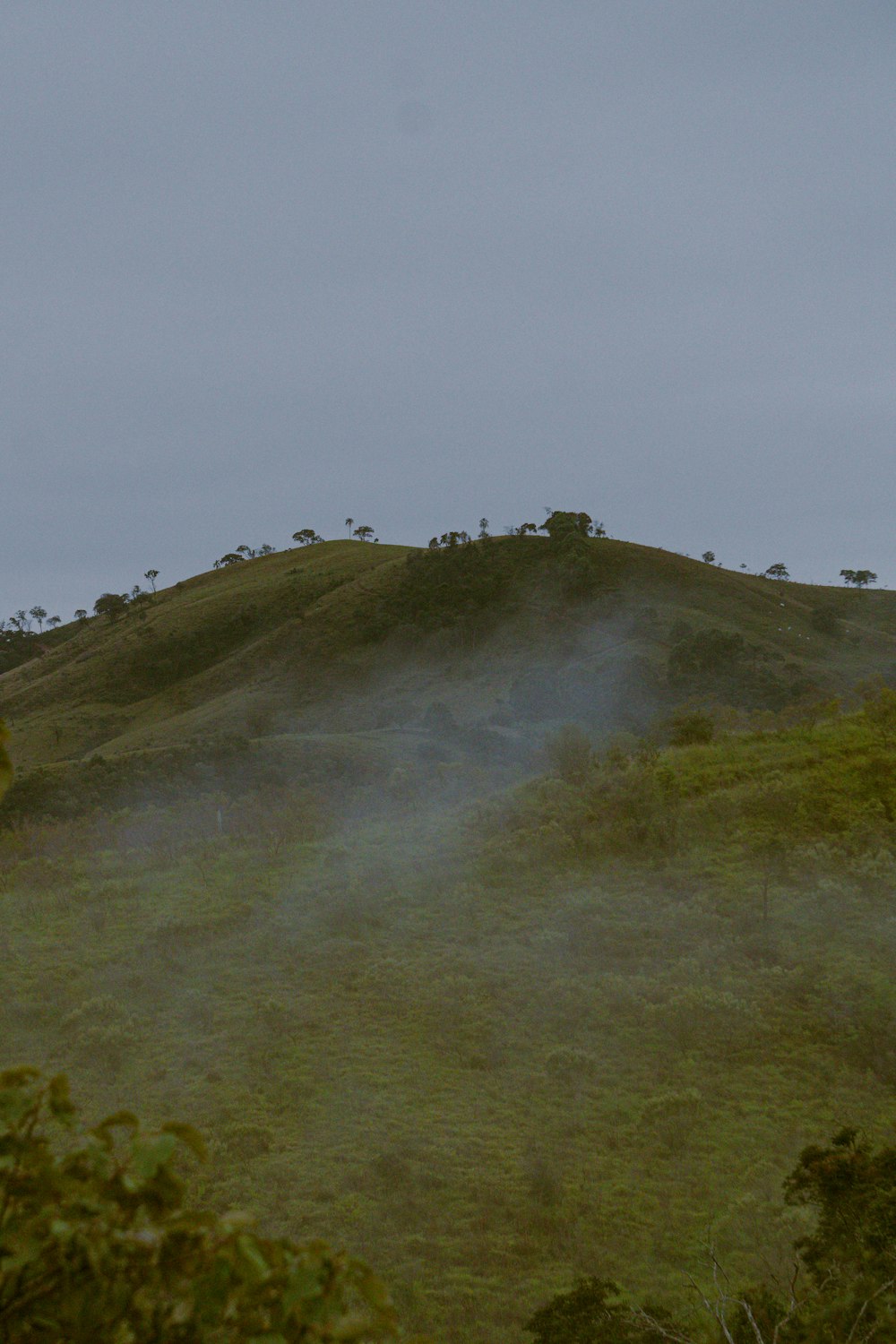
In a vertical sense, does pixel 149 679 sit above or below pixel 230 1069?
above

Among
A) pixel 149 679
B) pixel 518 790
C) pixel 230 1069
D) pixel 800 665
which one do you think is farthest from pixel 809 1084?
pixel 149 679

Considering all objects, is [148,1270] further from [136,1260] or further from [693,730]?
[693,730]

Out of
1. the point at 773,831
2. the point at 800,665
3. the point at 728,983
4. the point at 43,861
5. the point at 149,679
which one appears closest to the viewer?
the point at 728,983

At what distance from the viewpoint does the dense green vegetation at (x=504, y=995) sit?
6352mm

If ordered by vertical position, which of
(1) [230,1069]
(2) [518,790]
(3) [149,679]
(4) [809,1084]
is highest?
(3) [149,679]

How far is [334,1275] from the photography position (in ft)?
5.76

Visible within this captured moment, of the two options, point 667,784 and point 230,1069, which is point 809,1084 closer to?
point 230,1069

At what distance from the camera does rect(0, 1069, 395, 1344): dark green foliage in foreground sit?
171 cm

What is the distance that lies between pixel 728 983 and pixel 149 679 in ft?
265

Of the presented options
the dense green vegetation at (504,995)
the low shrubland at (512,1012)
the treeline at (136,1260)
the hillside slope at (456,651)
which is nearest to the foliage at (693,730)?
the dense green vegetation at (504,995)

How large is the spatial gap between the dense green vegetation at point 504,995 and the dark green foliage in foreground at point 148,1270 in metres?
4.39

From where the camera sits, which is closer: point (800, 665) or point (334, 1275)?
point (334, 1275)

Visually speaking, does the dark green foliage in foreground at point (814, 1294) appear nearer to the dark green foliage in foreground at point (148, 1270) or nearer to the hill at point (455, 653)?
the dark green foliage in foreground at point (148, 1270)

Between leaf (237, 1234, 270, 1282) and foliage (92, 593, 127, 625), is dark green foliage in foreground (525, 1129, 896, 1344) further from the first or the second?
foliage (92, 593, 127, 625)
